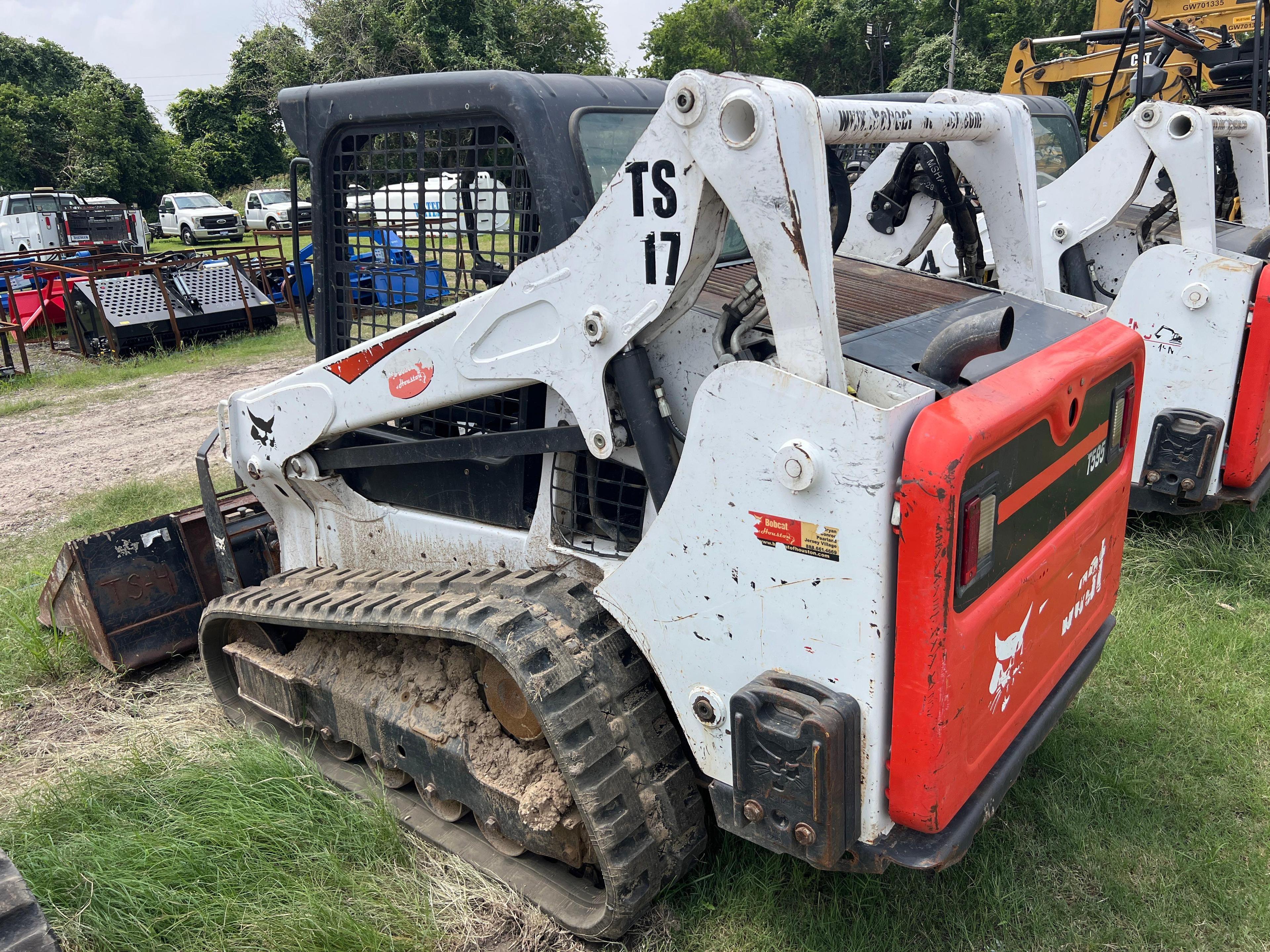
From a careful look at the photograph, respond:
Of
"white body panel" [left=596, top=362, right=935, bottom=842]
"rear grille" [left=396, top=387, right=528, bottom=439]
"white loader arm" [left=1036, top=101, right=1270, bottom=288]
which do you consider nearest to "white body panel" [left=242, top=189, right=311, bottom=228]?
"white loader arm" [left=1036, top=101, right=1270, bottom=288]

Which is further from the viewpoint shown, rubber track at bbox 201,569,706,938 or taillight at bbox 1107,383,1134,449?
taillight at bbox 1107,383,1134,449

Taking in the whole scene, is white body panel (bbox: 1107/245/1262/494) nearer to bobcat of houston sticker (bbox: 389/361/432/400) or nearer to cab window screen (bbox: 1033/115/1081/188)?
cab window screen (bbox: 1033/115/1081/188)

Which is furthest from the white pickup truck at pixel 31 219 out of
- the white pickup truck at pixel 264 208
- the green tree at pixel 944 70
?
the green tree at pixel 944 70

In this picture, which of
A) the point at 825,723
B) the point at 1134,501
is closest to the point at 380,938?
the point at 825,723

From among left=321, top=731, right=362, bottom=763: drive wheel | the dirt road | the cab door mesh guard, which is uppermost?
the cab door mesh guard

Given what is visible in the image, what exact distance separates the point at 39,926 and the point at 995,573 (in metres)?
2.03

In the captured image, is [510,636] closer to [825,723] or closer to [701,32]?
[825,723]

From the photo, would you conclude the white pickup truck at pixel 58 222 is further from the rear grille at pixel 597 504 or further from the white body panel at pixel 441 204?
the rear grille at pixel 597 504

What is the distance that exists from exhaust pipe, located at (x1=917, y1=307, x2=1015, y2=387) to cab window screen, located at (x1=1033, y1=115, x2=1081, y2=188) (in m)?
4.28

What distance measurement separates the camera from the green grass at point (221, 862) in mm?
2461

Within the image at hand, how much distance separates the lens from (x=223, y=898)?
2.54m

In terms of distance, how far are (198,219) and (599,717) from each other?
2971 cm

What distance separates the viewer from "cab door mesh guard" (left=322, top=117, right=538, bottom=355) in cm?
251

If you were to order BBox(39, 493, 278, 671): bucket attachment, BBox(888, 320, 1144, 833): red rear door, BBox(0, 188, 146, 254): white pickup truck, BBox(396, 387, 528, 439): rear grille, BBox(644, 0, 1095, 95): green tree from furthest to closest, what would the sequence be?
BBox(644, 0, 1095, 95): green tree
BBox(0, 188, 146, 254): white pickup truck
BBox(39, 493, 278, 671): bucket attachment
BBox(396, 387, 528, 439): rear grille
BBox(888, 320, 1144, 833): red rear door
